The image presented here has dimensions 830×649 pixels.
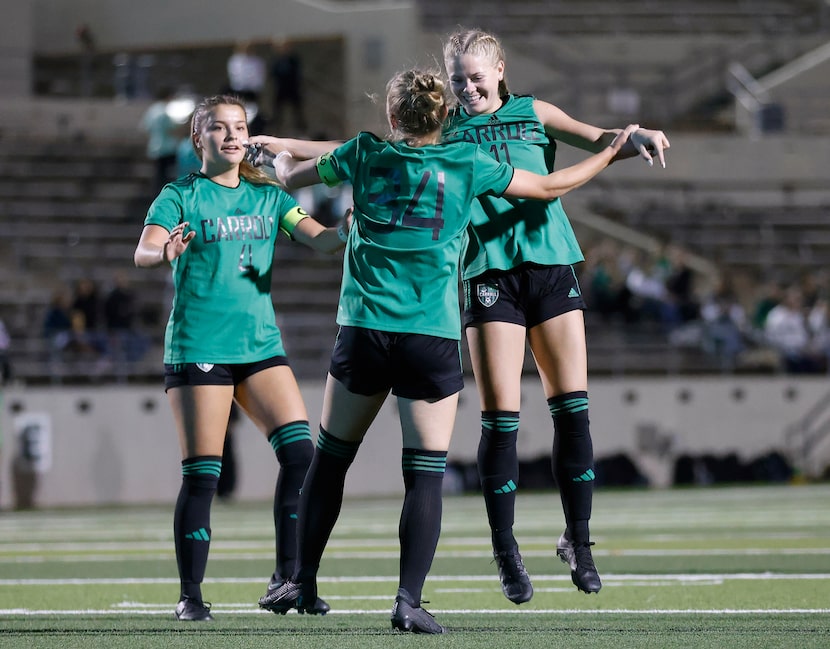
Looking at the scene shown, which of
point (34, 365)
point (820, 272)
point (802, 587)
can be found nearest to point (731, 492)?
point (820, 272)

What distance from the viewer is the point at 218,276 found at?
19.2 feet

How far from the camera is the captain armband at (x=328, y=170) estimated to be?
17.2 feet

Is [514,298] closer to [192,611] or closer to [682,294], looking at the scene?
[192,611]

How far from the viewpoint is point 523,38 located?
80.5 ft

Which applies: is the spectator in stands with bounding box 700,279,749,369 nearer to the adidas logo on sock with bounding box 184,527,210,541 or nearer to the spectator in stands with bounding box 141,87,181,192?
the spectator in stands with bounding box 141,87,181,192

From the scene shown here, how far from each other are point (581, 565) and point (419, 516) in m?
0.96

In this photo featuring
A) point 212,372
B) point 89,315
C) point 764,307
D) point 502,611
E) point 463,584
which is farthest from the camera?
point 764,307

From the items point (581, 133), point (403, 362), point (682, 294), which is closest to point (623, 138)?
point (581, 133)

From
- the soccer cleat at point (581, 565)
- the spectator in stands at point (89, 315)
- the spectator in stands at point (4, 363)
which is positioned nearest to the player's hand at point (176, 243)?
the soccer cleat at point (581, 565)

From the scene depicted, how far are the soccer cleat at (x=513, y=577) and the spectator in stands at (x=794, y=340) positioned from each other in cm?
1293

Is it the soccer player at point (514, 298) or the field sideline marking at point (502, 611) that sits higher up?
the soccer player at point (514, 298)

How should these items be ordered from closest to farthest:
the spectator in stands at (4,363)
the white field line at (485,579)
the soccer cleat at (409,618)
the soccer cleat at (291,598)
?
the soccer cleat at (409,618)
the soccer cleat at (291,598)
the white field line at (485,579)
the spectator in stands at (4,363)

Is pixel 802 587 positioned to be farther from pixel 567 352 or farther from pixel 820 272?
pixel 820 272

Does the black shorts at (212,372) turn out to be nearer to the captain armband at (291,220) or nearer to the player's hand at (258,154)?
the captain armband at (291,220)
